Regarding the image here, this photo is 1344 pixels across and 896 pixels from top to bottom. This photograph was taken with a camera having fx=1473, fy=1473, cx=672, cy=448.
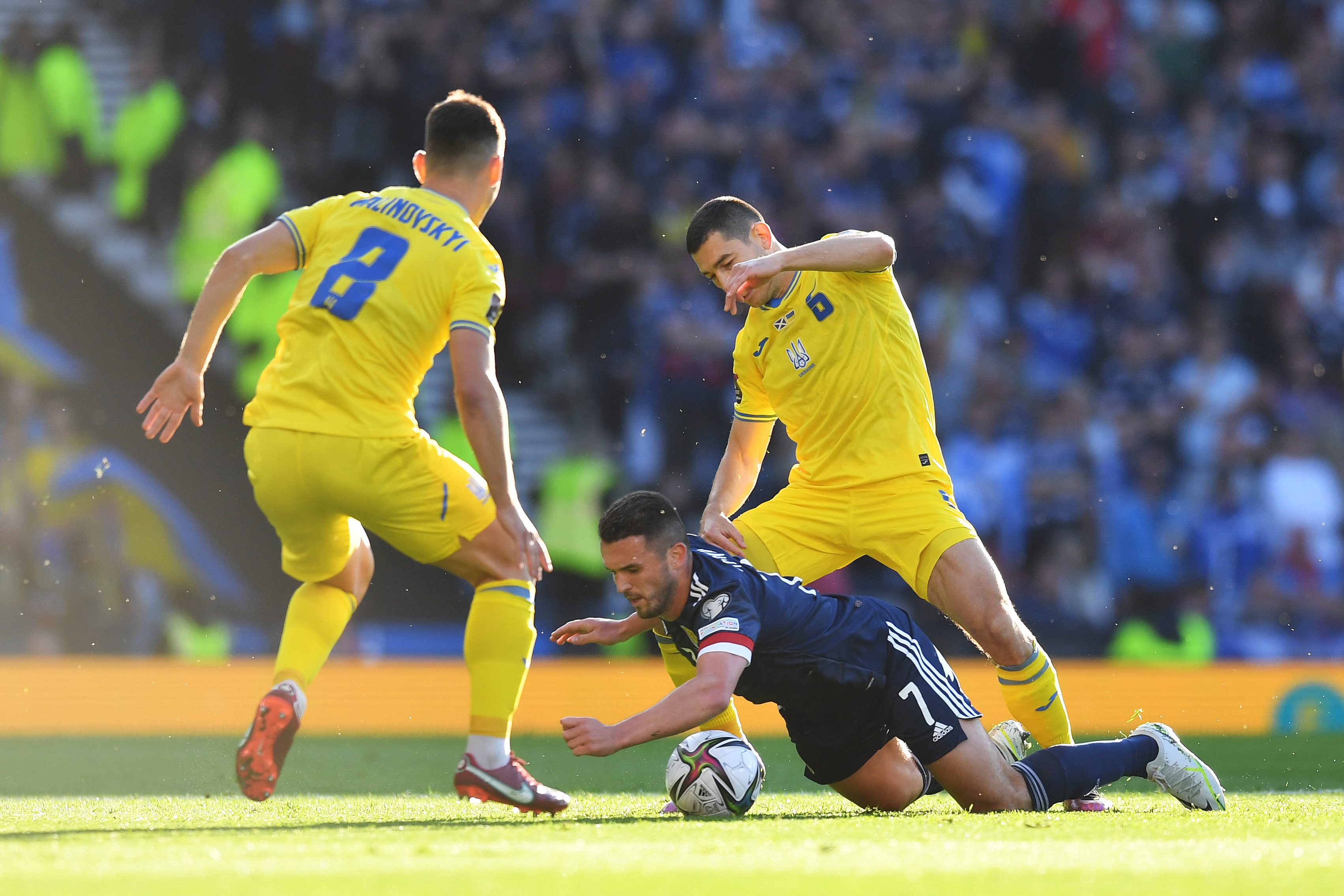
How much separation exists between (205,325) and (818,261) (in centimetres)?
209

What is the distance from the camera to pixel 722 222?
5.43 m

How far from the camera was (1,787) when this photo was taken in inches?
238

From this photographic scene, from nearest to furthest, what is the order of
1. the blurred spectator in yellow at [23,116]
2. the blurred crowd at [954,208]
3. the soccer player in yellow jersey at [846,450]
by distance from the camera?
the soccer player in yellow jersey at [846,450] → the blurred crowd at [954,208] → the blurred spectator in yellow at [23,116]

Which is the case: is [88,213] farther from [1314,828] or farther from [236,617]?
[1314,828]

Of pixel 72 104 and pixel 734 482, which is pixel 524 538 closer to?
pixel 734 482

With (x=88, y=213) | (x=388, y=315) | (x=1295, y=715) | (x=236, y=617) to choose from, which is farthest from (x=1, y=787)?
(x=88, y=213)

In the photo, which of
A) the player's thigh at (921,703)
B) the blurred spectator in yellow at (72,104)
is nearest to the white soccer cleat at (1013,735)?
the player's thigh at (921,703)

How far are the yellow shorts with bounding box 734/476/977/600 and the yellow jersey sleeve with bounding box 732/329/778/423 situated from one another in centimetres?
40

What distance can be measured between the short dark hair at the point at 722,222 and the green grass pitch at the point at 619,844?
2058 mm

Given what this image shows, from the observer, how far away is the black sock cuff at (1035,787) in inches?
189

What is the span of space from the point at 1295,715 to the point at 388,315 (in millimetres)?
7659

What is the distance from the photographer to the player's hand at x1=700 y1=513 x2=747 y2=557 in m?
5.38

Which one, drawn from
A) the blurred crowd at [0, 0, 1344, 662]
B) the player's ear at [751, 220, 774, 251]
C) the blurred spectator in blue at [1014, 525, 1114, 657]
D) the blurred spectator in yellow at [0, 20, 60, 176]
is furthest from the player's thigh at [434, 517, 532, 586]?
the blurred spectator in yellow at [0, 20, 60, 176]

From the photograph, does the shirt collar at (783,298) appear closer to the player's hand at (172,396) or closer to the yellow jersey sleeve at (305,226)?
the yellow jersey sleeve at (305,226)
